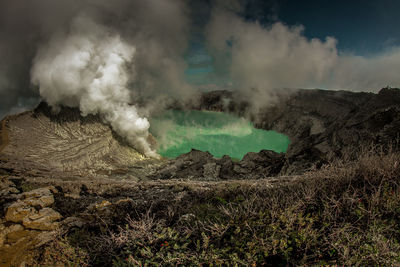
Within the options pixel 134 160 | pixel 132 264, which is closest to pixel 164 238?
pixel 132 264

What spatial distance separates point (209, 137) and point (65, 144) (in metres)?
26.5

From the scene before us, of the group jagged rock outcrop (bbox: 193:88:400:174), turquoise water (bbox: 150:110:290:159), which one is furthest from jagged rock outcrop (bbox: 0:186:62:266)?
turquoise water (bbox: 150:110:290:159)

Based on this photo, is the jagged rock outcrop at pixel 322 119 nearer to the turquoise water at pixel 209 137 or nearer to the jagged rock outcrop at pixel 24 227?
the turquoise water at pixel 209 137

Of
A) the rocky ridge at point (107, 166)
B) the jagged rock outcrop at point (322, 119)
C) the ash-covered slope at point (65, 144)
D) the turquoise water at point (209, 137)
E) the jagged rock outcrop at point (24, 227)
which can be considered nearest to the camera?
the jagged rock outcrop at point (24, 227)

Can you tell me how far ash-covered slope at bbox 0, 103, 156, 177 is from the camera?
21438 mm

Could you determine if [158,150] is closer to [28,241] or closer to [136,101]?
[136,101]

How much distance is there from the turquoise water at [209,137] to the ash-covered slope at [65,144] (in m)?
9.49

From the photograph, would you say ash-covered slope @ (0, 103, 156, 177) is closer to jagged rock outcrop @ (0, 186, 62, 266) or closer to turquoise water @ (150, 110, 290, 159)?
turquoise water @ (150, 110, 290, 159)

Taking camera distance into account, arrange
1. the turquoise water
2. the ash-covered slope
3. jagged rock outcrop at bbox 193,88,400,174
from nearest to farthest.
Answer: jagged rock outcrop at bbox 193,88,400,174 < the ash-covered slope < the turquoise water

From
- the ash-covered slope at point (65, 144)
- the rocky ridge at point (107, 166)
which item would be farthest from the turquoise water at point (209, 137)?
the ash-covered slope at point (65, 144)

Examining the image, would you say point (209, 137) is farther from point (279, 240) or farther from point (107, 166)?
point (279, 240)

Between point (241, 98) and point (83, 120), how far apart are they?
51998 millimetres

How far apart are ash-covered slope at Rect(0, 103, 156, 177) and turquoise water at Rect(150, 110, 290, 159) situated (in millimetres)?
9492

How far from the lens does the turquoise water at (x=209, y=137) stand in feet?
123
